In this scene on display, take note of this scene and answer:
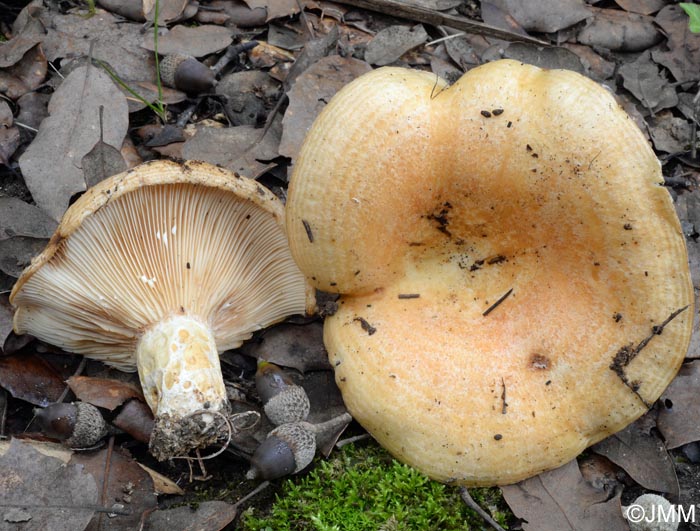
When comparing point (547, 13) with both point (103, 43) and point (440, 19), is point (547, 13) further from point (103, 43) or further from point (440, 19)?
point (103, 43)

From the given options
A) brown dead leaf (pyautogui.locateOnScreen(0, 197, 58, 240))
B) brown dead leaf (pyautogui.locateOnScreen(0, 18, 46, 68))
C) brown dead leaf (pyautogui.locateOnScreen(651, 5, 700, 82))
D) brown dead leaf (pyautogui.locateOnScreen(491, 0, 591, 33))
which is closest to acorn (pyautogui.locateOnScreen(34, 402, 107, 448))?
brown dead leaf (pyautogui.locateOnScreen(0, 197, 58, 240))

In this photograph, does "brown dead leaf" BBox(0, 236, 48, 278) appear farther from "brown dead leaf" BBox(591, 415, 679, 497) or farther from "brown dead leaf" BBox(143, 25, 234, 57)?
"brown dead leaf" BBox(591, 415, 679, 497)

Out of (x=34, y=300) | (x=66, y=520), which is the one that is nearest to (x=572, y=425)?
(x=66, y=520)

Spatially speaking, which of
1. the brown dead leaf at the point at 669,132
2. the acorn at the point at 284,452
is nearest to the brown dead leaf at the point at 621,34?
the brown dead leaf at the point at 669,132

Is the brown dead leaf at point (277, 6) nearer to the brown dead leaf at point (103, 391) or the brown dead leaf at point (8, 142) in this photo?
the brown dead leaf at point (8, 142)

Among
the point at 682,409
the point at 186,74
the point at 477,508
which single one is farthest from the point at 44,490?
the point at 682,409

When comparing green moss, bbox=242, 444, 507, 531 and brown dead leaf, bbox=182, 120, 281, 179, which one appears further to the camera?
brown dead leaf, bbox=182, 120, 281, 179
